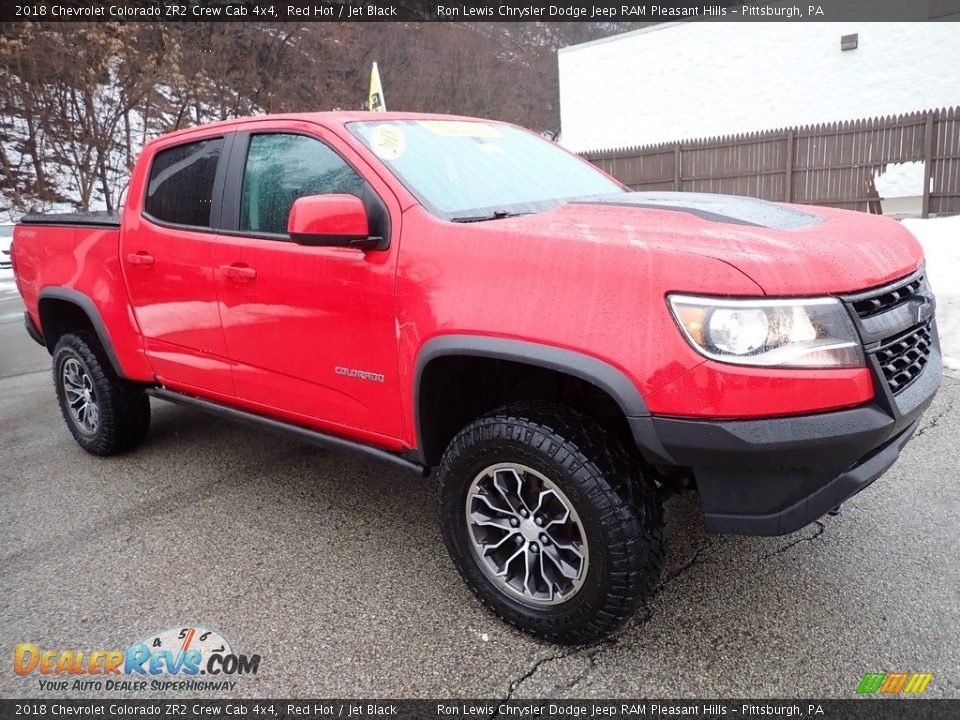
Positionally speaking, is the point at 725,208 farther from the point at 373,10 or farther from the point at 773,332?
the point at 373,10

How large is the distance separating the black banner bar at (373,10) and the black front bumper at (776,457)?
16.3 meters

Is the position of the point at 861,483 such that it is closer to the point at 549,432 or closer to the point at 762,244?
the point at 762,244

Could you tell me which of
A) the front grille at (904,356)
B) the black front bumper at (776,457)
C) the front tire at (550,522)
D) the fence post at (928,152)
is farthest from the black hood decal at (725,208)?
the fence post at (928,152)

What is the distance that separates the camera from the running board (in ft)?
8.89

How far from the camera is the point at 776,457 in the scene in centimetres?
189

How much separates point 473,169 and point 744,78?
2091 centimetres

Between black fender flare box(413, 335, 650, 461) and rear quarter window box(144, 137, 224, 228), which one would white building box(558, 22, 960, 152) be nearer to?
rear quarter window box(144, 137, 224, 228)

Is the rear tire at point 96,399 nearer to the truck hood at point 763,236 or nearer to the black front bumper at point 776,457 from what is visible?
the truck hood at point 763,236

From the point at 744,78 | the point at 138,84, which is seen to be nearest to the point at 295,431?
the point at 744,78

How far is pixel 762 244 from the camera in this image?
2.00 metres

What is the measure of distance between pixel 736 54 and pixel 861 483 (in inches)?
864

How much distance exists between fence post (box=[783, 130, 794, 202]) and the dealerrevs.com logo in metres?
14.7

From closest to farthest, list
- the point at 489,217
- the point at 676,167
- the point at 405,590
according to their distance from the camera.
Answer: the point at 489,217 < the point at 405,590 < the point at 676,167

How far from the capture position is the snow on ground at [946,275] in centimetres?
549
